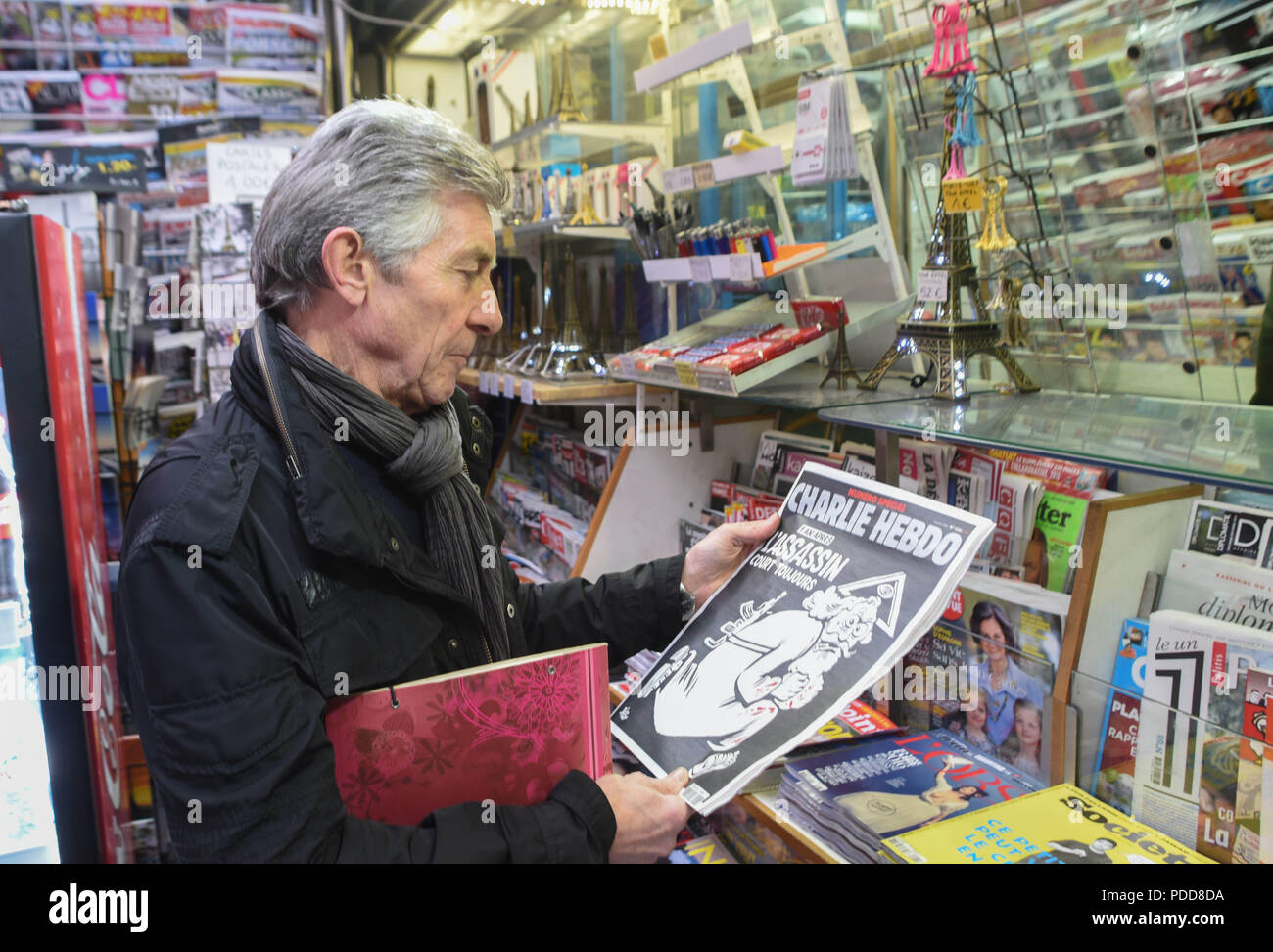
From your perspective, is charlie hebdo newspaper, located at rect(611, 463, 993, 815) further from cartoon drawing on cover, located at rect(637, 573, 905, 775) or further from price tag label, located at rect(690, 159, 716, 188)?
price tag label, located at rect(690, 159, 716, 188)

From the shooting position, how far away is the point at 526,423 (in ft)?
12.1

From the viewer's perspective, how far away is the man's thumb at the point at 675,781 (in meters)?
1.27

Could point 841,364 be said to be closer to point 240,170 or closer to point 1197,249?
point 1197,249

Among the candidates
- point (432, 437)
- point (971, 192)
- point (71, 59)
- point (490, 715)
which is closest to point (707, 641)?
point (490, 715)

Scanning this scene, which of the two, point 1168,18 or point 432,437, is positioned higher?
point 1168,18


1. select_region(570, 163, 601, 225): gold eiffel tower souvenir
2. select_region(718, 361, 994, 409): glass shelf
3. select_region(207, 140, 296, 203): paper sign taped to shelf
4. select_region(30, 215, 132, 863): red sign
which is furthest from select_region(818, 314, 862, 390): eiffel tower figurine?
select_region(207, 140, 296, 203): paper sign taped to shelf

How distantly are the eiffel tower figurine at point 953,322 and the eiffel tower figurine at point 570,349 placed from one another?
1.35m

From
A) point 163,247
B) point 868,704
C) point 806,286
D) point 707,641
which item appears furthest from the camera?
point 163,247

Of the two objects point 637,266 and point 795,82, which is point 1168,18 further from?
point 637,266

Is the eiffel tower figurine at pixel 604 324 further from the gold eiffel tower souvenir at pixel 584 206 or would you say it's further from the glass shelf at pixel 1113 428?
the glass shelf at pixel 1113 428

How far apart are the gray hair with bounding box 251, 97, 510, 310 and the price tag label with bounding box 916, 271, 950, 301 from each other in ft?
3.05

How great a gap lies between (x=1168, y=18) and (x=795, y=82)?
1.13 m

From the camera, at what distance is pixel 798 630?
54.4 inches

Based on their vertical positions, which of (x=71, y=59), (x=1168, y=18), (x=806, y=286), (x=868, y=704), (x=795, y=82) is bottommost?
(x=868, y=704)
